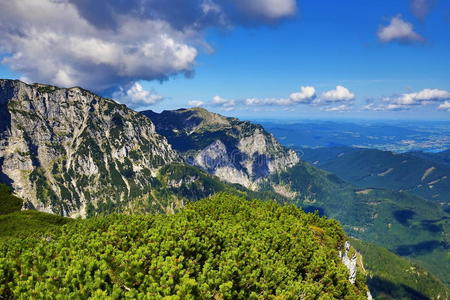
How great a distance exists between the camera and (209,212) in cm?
6894

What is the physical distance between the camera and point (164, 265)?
26.3 m

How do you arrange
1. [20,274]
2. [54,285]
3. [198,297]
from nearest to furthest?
[54,285] → [198,297] → [20,274]

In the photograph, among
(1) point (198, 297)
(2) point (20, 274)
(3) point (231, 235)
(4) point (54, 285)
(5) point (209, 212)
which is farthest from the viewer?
(5) point (209, 212)

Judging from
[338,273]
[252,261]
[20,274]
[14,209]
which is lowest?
[14,209]

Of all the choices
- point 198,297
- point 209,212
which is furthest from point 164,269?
point 209,212

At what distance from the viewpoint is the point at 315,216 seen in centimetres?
8675

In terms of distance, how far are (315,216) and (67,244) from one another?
6904 centimetres

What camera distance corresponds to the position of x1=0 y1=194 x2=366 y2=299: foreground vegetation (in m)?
23.3

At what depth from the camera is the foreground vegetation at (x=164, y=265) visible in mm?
23328

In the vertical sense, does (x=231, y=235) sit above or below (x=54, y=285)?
below

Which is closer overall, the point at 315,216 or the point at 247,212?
the point at 247,212

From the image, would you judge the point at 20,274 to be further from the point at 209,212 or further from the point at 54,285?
the point at 209,212

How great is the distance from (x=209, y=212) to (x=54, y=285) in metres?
47.1

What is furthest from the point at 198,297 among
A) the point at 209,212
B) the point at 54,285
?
the point at 209,212
